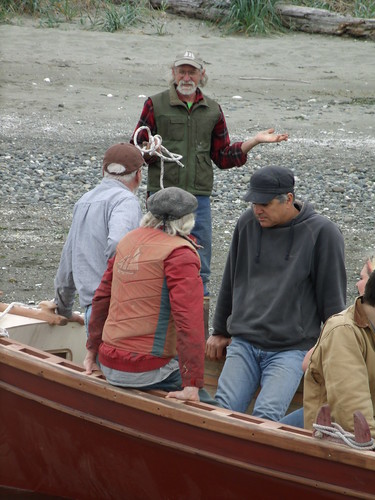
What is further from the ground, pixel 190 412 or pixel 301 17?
pixel 190 412

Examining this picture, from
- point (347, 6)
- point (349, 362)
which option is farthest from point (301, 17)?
point (349, 362)

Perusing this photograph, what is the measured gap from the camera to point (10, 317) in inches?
249

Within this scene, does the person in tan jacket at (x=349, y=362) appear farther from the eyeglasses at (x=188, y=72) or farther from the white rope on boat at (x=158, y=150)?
the eyeglasses at (x=188, y=72)

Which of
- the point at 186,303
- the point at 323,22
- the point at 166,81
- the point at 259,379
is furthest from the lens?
the point at 323,22

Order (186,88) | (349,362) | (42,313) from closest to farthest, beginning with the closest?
(349,362) → (42,313) → (186,88)

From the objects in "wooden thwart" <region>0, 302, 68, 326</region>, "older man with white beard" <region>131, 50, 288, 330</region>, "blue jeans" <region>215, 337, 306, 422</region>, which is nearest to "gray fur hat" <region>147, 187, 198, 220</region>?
"blue jeans" <region>215, 337, 306, 422</region>

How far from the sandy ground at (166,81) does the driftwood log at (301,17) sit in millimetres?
219

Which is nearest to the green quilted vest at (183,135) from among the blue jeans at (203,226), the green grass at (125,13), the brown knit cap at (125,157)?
the blue jeans at (203,226)

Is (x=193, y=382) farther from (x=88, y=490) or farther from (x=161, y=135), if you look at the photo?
(x=161, y=135)

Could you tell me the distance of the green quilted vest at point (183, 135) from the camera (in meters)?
7.21

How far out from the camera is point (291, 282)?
18.2 feet

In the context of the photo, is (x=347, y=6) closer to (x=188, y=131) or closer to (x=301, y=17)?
(x=301, y=17)

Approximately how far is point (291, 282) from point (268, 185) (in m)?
0.51

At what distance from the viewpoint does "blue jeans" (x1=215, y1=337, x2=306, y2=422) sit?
5.44m
